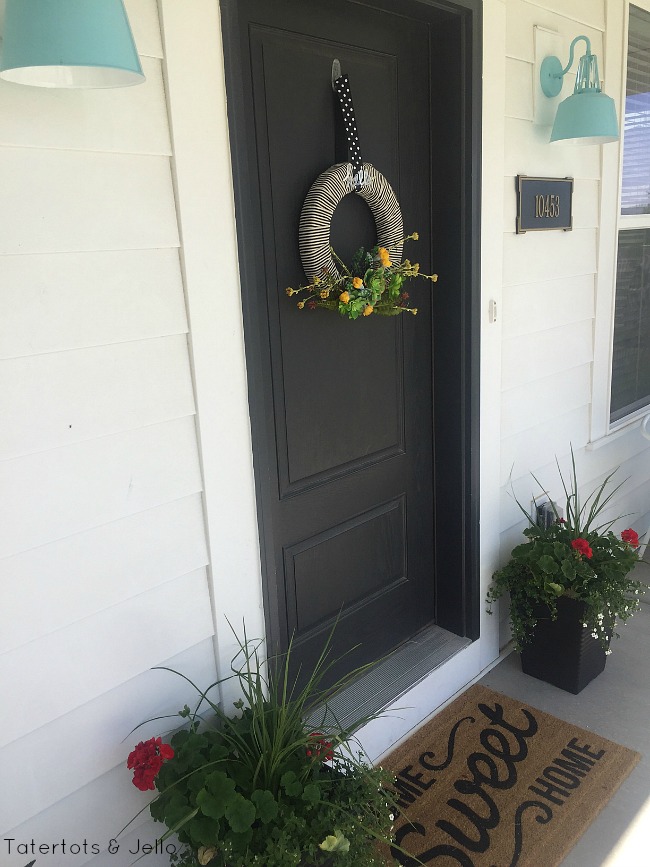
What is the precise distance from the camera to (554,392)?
2742 millimetres

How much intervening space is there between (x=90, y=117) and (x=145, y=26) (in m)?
0.22

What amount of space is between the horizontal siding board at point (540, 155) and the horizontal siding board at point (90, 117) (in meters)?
1.29

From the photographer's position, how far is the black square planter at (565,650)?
2.40 meters

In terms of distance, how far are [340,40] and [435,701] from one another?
2032 mm

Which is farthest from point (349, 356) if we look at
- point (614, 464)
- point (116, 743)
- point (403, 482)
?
point (614, 464)

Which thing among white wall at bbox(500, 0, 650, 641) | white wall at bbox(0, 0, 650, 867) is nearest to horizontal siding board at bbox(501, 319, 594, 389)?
white wall at bbox(500, 0, 650, 641)

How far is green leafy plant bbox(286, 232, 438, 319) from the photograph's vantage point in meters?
1.87

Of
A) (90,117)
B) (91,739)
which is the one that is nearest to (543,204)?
(90,117)

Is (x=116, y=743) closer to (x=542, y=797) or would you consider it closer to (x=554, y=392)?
(x=542, y=797)

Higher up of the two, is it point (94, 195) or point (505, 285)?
point (94, 195)

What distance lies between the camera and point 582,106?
2.28 meters

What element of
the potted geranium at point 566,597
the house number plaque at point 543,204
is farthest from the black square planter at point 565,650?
the house number plaque at point 543,204

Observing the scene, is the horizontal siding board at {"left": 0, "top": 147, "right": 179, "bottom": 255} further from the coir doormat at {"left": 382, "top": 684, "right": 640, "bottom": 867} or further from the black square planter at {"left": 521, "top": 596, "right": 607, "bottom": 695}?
the black square planter at {"left": 521, "top": 596, "right": 607, "bottom": 695}

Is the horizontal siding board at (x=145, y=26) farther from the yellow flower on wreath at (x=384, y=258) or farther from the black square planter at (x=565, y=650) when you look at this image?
the black square planter at (x=565, y=650)
